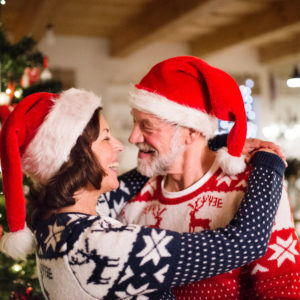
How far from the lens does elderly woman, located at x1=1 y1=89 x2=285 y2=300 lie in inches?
45.1

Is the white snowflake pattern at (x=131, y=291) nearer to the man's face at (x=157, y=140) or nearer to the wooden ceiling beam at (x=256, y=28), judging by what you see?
the man's face at (x=157, y=140)

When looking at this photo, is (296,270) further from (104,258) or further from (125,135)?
(125,135)

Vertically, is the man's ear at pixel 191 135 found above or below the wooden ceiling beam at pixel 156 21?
below

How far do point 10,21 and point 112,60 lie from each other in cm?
157

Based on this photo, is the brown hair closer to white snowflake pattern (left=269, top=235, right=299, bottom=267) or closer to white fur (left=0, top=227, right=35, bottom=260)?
white fur (left=0, top=227, right=35, bottom=260)

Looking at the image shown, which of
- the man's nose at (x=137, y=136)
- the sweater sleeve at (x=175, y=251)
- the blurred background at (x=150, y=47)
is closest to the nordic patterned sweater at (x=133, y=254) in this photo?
the sweater sleeve at (x=175, y=251)

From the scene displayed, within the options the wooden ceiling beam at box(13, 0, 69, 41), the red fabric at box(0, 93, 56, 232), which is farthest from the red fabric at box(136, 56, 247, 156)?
the wooden ceiling beam at box(13, 0, 69, 41)

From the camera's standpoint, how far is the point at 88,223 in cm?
119

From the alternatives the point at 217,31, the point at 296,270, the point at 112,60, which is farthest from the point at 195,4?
the point at 296,270

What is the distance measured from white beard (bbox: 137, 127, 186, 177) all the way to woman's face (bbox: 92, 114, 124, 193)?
226mm

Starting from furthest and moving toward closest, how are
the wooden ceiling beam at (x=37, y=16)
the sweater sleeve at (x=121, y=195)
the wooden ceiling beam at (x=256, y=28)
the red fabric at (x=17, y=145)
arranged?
the wooden ceiling beam at (x=256, y=28), the wooden ceiling beam at (x=37, y=16), the sweater sleeve at (x=121, y=195), the red fabric at (x=17, y=145)

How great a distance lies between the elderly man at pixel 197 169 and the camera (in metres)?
1.36

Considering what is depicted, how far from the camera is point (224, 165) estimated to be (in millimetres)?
1491

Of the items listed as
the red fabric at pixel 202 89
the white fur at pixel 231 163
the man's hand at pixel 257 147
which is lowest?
the white fur at pixel 231 163
